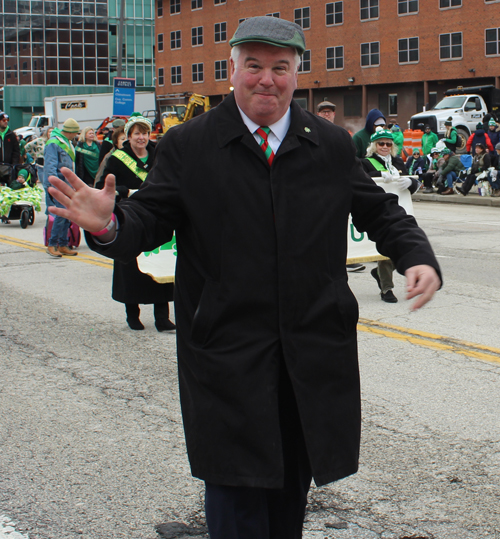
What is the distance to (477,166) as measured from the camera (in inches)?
848

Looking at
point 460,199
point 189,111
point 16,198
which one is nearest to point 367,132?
point 16,198

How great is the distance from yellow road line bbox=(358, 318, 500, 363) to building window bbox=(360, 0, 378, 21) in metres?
50.3

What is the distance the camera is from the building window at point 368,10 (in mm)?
53781

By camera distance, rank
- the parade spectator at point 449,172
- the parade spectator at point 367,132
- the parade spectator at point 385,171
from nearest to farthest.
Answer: the parade spectator at point 385,171 → the parade spectator at point 367,132 → the parade spectator at point 449,172

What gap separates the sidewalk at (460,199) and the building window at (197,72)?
1829 inches

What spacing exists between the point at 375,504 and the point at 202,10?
218 feet

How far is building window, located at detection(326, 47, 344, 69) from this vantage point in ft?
184

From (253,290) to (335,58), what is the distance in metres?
56.3

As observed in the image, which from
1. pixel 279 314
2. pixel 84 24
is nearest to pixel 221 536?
pixel 279 314

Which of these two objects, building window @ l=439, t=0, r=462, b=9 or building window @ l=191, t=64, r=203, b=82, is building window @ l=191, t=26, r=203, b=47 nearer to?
building window @ l=191, t=64, r=203, b=82

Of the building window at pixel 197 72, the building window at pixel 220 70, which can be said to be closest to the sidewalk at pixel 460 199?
the building window at pixel 220 70

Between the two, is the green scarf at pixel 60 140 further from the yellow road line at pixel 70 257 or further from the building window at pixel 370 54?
the building window at pixel 370 54

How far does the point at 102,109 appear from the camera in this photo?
46.7m

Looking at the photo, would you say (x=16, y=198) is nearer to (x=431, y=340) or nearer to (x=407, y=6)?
(x=431, y=340)
